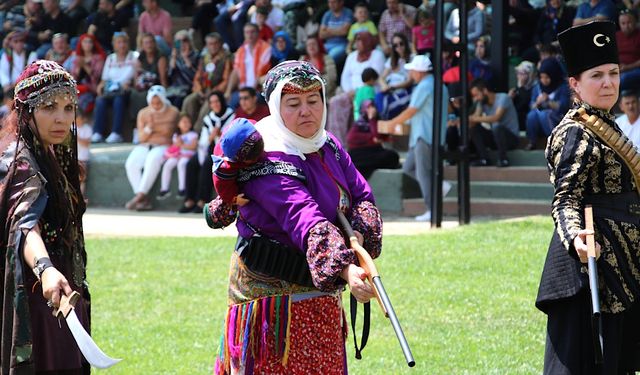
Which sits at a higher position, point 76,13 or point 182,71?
point 76,13

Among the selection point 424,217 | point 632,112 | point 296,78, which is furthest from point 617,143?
point 424,217

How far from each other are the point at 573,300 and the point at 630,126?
28.0 feet

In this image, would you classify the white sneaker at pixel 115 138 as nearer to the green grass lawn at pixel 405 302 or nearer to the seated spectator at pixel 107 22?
the seated spectator at pixel 107 22

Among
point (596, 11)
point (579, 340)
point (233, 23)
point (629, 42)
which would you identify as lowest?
point (579, 340)

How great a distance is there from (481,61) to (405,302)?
7.86 m

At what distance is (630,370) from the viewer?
547cm

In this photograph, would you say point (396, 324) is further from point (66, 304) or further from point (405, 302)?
point (405, 302)

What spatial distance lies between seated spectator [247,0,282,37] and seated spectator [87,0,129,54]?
4217mm

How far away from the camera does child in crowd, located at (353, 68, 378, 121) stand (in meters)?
16.5

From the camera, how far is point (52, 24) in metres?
24.3

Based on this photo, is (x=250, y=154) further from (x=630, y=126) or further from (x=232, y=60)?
(x=232, y=60)

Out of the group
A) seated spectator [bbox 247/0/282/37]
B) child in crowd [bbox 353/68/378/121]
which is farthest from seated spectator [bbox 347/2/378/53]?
seated spectator [bbox 247/0/282/37]

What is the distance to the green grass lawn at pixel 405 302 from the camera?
820 cm

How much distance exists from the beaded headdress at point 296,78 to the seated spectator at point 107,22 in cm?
1888
